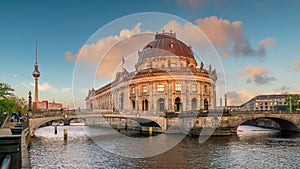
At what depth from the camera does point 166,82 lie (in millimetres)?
84688

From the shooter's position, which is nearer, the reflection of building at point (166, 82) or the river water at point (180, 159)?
the river water at point (180, 159)

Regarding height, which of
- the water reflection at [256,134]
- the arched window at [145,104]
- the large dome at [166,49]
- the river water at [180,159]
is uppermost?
the large dome at [166,49]

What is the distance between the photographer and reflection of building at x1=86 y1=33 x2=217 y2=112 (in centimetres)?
8494

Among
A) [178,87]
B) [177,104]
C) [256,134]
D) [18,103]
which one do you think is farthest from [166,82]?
[18,103]

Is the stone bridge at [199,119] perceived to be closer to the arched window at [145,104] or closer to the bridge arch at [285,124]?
the bridge arch at [285,124]

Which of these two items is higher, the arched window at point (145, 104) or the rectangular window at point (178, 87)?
the rectangular window at point (178, 87)

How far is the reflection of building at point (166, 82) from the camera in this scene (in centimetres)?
8494

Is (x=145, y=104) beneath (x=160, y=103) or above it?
beneath

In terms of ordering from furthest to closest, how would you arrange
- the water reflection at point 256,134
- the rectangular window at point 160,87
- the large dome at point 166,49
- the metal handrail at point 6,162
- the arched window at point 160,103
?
the large dome at point 166,49, the arched window at point 160,103, the rectangular window at point 160,87, the water reflection at point 256,134, the metal handrail at point 6,162

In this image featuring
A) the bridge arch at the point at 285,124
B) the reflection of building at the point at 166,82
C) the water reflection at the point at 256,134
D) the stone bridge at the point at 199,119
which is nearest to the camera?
the water reflection at the point at 256,134

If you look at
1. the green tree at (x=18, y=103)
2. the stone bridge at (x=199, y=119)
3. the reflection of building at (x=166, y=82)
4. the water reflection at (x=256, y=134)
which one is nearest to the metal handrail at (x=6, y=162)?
the water reflection at (x=256, y=134)

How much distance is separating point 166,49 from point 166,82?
15.2 metres

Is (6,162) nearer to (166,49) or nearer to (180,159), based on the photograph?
(180,159)

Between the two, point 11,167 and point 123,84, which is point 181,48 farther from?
point 11,167
